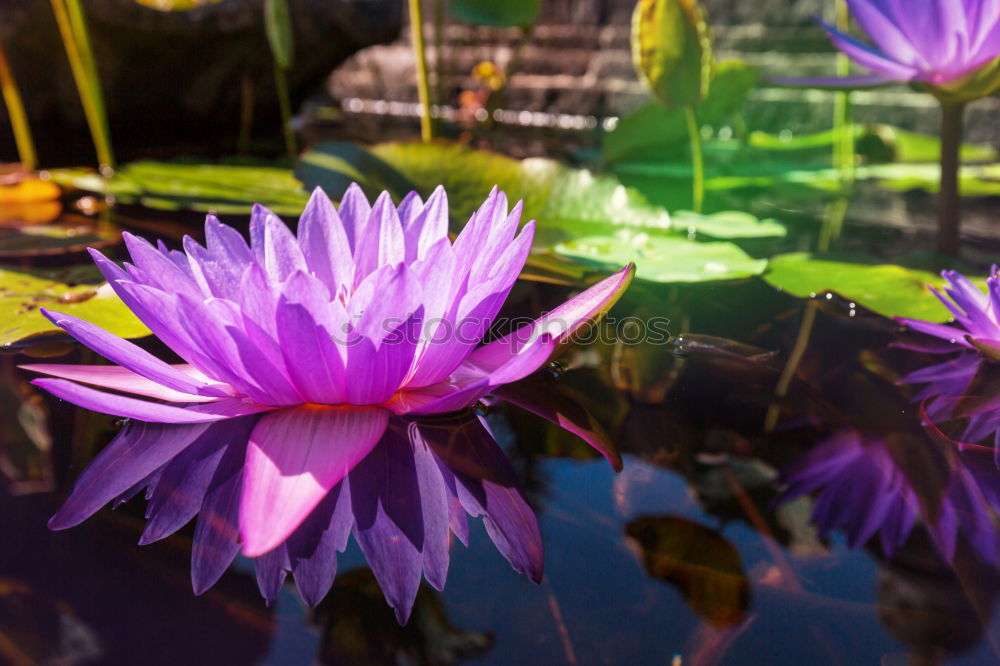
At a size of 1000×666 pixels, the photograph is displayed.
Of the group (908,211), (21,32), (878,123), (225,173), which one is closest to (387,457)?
(225,173)

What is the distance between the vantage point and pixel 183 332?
54 cm

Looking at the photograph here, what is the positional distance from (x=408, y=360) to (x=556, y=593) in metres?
0.20

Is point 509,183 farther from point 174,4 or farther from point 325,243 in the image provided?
point 174,4

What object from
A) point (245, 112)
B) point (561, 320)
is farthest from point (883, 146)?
point (561, 320)

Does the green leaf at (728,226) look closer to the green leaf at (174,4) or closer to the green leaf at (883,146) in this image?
the green leaf at (883,146)

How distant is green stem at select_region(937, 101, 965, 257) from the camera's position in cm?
105

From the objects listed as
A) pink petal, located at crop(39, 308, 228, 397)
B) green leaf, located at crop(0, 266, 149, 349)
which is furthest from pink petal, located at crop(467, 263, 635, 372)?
green leaf, located at crop(0, 266, 149, 349)

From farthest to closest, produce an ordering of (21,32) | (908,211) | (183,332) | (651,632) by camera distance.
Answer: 1. (21,32)
2. (908,211)
3. (183,332)
4. (651,632)

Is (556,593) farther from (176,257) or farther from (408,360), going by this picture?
(176,257)

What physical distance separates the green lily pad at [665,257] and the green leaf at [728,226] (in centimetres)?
10

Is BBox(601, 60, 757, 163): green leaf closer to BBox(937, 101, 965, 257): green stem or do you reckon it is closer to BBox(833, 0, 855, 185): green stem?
BBox(833, 0, 855, 185): green stem

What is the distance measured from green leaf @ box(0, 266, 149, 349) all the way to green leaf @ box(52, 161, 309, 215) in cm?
40

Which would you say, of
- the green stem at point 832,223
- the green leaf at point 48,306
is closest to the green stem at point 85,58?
the green leaf at point 48,306

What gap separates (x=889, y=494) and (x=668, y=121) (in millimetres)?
1468
